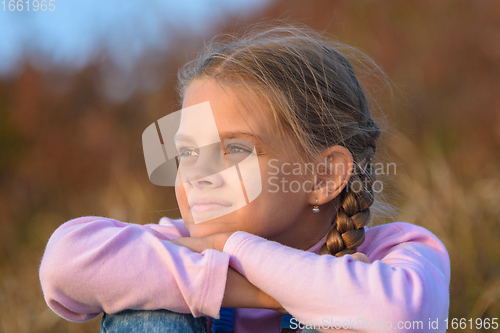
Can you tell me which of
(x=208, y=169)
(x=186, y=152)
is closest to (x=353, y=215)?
(x=208, y=169)

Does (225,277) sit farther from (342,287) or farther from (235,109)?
(235,109)

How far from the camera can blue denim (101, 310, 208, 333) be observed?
51.5 inches

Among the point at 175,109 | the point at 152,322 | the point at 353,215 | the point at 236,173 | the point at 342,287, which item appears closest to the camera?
the point at 342,287

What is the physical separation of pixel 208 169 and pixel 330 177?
1.67 ft

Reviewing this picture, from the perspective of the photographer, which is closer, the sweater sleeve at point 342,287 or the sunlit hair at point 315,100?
the sweater sleeve at point 342,287

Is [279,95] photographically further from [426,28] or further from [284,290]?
[426,28]

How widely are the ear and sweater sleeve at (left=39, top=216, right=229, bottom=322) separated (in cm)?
61

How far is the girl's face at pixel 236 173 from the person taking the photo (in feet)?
5.15

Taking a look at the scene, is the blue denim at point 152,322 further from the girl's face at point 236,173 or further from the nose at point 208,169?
the nose at point 208,169

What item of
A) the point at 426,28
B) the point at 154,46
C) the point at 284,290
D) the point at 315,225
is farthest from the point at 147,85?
the point at 284,290

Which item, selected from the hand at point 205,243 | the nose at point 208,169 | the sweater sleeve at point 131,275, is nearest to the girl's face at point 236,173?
the nose at point 208,169

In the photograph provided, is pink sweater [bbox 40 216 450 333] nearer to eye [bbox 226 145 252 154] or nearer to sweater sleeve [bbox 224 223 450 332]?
sweater sleeve [bbox 224 223 450 332]

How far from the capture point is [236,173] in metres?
1.57

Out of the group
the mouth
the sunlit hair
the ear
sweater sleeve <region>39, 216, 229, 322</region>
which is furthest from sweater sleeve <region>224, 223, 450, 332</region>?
the ear
